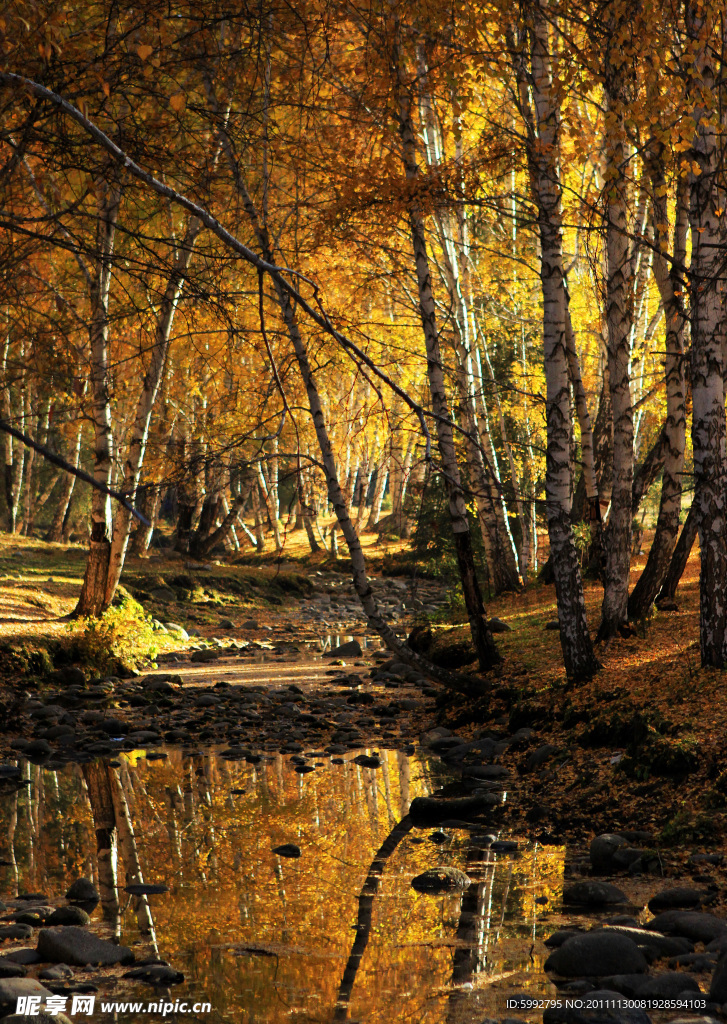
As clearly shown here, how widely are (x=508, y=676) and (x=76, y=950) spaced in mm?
6586

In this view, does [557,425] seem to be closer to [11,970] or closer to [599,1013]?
[599,1013]

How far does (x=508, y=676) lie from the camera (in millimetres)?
10023

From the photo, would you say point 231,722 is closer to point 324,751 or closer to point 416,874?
point 324,751

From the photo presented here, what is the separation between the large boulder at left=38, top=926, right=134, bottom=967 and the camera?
13.4ft

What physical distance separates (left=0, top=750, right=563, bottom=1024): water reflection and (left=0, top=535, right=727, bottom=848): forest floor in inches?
35.7

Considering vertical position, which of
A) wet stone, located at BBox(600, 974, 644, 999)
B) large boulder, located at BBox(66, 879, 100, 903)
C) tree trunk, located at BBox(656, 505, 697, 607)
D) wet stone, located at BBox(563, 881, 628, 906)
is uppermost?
tree trunk, located at BBox(656, 505, 697, 607)

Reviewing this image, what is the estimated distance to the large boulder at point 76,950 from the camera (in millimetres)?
4082

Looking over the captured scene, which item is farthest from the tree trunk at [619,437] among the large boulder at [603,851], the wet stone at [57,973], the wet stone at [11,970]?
the wet stone at [11,970]

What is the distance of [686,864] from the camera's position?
17.0 feet

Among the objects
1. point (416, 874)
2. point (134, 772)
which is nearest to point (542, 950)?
point (416, 874)

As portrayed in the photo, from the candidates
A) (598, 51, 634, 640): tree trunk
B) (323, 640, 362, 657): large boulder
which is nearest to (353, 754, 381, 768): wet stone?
(598, 51, 634, 640): tree trunk

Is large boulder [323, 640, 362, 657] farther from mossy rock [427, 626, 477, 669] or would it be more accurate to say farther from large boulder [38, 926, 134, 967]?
large boulder [38, 926, 134, 967]

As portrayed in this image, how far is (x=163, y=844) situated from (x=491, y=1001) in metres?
2.91

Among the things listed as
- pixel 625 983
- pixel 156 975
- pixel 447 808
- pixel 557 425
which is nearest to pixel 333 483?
pixel 557 425
